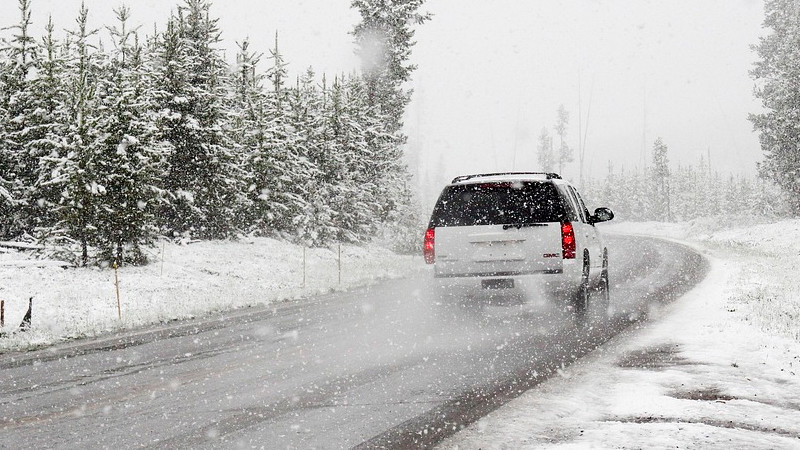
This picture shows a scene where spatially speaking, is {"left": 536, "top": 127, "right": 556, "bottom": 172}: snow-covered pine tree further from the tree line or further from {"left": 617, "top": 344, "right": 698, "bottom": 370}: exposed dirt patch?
{"left": 617, "top": 344, "right": 698, "bottom": 370}: exposed dirt patch

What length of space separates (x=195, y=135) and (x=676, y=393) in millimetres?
19890

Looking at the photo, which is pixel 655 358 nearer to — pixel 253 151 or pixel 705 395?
pixel 705 395

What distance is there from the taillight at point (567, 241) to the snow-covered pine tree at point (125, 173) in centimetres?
1215

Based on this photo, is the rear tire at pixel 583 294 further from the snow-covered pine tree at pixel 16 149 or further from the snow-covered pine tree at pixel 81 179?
the snow-covered pine tree at pixel 16 149

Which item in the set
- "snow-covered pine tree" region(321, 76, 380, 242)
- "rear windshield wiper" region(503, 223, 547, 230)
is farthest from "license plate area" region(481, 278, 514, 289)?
"snow-covered pine tree" region(321, 76, 380, 242)

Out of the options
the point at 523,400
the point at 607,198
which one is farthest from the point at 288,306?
the point at 607,198

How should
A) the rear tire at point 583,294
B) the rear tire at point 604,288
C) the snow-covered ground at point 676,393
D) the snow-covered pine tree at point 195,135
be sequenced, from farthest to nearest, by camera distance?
the snow-covered pine tree at point 195,135 → the rear tire at point 604,288 → the rear tire at point 583,294 → the snow-covered ground at point 676,393

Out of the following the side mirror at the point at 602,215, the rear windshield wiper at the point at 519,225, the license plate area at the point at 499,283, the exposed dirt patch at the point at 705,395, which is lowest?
the exposed dirt patch at the point at 705,395

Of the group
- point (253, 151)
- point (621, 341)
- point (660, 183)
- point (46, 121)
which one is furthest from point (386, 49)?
point (660, 183)

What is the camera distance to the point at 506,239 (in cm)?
956

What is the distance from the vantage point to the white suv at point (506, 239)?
9500 millimetres

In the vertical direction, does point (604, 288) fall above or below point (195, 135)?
below

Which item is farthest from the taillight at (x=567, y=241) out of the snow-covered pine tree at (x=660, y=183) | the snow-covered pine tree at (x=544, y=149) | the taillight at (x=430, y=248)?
the snow-covered pine tree at (x=544, y=149)

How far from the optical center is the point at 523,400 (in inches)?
224
